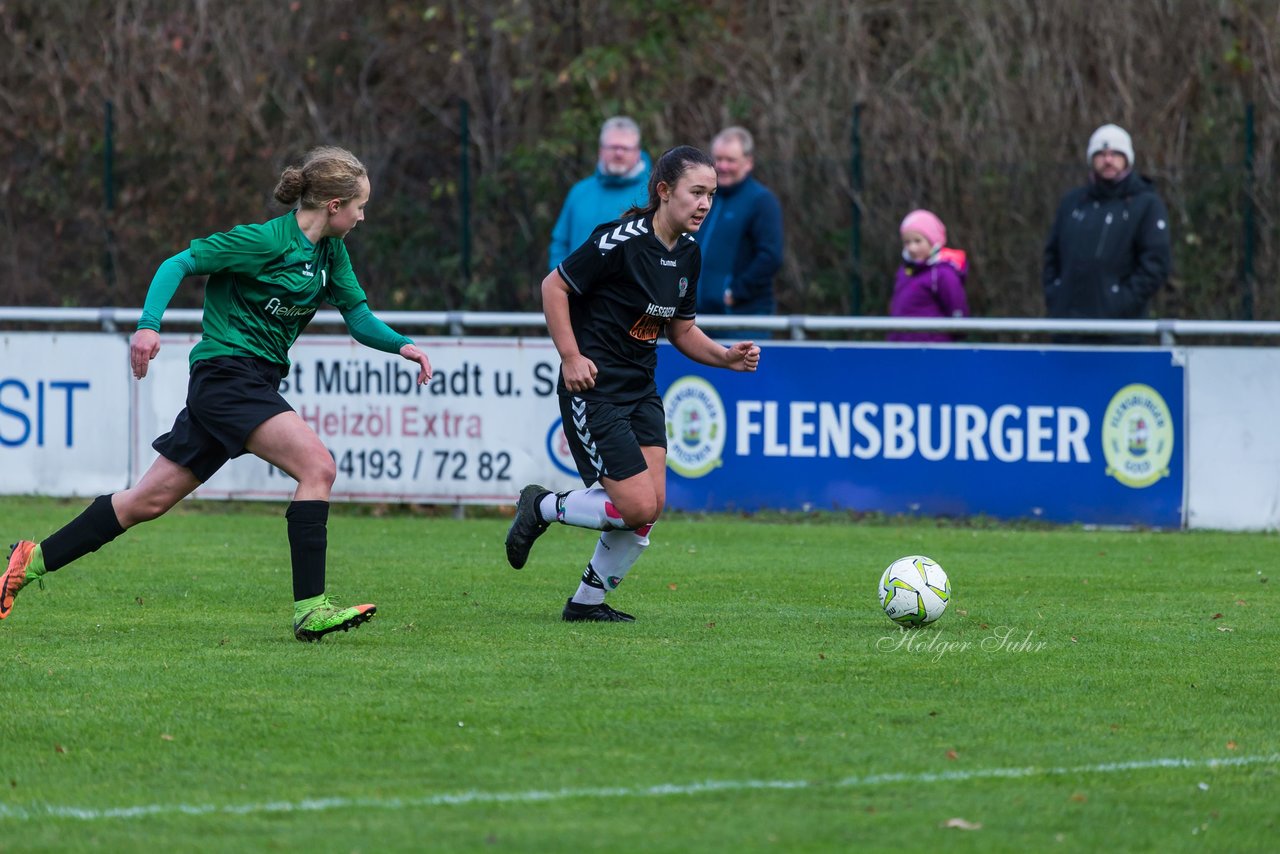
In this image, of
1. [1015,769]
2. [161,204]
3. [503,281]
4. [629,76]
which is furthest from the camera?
[629,76]

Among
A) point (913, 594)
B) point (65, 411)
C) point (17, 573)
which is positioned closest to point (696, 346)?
point (913, 594)

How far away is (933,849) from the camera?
4246 mm

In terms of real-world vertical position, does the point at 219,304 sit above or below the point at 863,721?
above

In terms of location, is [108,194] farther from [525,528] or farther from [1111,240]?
[525,528]

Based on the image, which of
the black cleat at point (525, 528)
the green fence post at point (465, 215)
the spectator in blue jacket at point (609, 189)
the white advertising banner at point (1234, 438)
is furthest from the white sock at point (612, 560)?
the green fence post at point (465, 215)

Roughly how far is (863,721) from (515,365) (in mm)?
6740

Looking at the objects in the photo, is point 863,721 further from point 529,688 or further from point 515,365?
point 515,365

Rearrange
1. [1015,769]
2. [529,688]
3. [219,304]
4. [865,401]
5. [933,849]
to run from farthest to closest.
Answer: [865,401] → [219,304] → [529,688] → [1015,769] → [933,849]

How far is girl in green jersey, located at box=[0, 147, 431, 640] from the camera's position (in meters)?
6.99

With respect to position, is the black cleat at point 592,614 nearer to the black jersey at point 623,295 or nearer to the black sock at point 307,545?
the black jersey at point 623,295

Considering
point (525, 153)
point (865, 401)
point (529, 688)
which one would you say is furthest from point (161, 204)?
point (529, 688)

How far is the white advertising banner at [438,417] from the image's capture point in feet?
39.4

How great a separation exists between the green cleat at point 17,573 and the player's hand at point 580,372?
2.12m

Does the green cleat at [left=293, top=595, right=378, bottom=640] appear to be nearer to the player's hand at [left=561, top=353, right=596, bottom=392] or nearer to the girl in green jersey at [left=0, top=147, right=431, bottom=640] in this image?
the girl in green jersey at [left=0, top=147, right=431, bottom=640]
